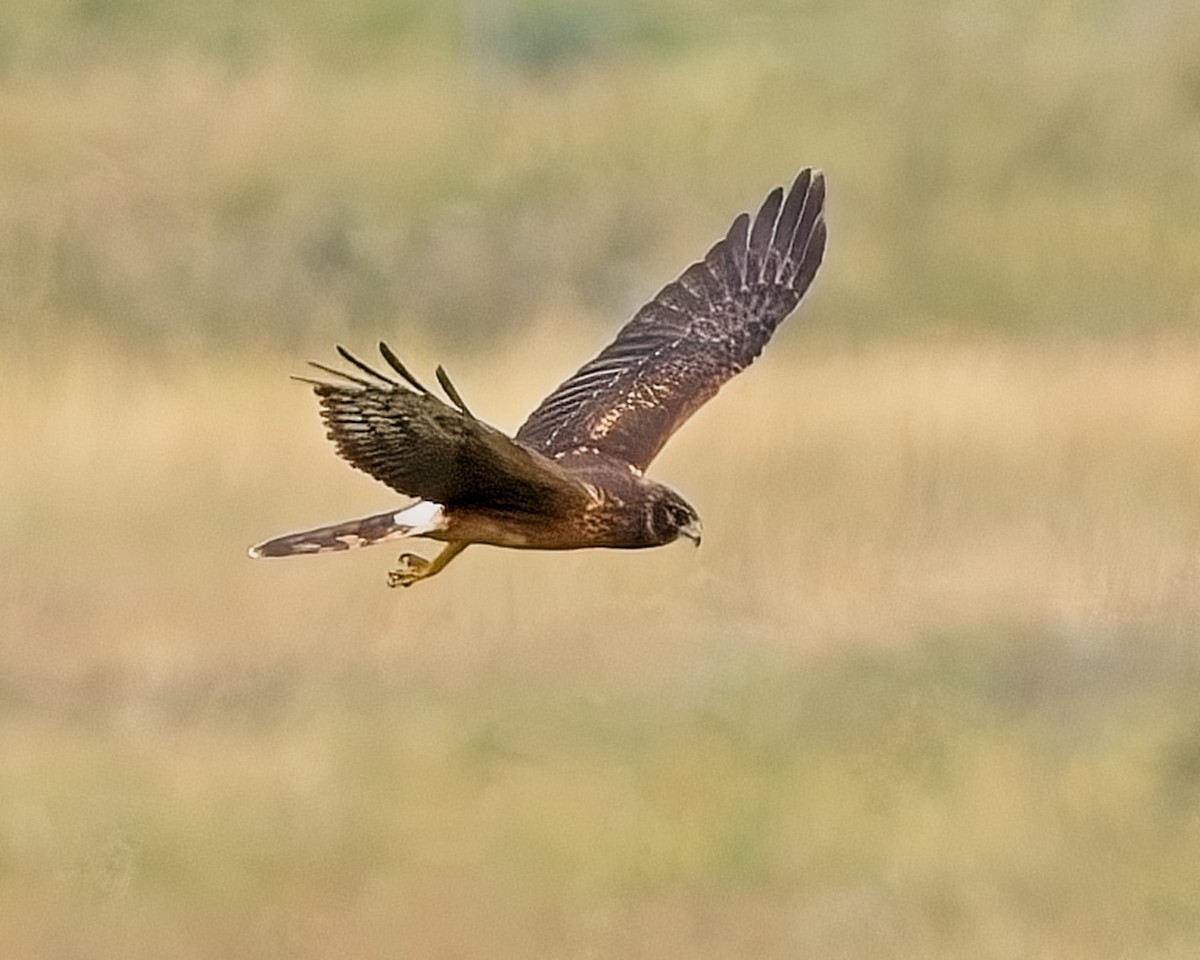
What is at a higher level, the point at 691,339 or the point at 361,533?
the point at 691,339

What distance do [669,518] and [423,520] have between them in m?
0.71

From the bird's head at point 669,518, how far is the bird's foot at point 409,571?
71 cm

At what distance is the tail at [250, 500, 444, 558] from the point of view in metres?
8.29

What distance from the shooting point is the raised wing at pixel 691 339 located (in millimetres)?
9297

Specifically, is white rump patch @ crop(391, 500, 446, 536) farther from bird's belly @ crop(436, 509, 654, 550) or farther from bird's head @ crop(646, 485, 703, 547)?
bird's head @ crop(646, 485, 703, 547)

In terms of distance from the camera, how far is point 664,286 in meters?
10.1

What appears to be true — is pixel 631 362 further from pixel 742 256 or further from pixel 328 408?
pixel 328 408

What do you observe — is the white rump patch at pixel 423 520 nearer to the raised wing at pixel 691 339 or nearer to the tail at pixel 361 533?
the tail at pixel 361 533

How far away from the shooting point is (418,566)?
8.83 m

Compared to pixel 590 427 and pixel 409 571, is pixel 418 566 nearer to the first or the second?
pixel 409 571

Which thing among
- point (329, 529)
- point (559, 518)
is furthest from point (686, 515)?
point (329, 529)

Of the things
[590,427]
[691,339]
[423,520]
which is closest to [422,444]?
[423,520]

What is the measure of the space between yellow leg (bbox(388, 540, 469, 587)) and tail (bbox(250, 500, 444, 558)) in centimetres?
24

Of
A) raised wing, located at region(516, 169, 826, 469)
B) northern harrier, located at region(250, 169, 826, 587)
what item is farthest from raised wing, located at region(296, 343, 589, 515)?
raised wing, located at region(516, 169, 826, 469)
